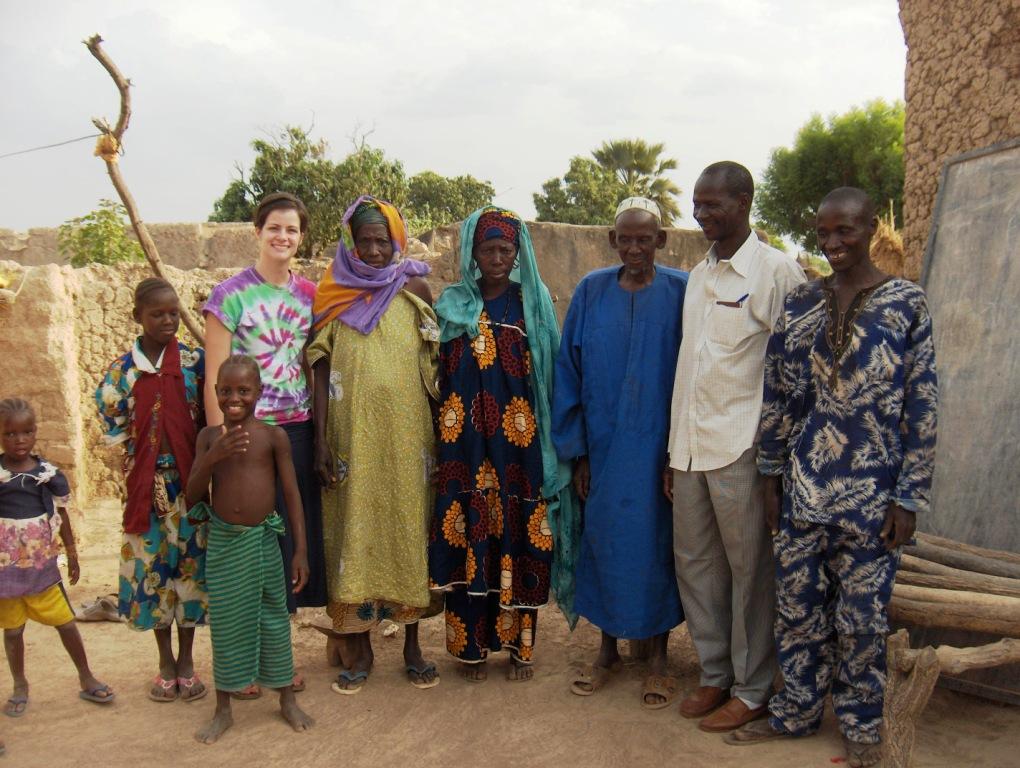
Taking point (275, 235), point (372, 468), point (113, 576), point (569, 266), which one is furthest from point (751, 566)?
point (113, 576)

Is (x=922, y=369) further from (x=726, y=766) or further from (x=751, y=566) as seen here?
(x=726, y=766)

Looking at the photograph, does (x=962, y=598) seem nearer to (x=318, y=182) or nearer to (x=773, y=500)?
(x=773, y=500)

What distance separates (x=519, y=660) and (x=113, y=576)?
9.32ft

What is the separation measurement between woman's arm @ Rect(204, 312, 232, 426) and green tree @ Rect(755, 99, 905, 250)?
20.0m

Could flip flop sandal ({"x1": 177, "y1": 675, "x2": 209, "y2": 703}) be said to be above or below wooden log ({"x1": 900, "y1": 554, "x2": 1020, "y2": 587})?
below

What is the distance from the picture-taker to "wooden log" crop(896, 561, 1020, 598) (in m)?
2.80

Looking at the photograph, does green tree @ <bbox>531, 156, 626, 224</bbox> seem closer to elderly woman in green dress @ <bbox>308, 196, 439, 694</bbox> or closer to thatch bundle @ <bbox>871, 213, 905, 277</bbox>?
thatch bundle @ <bbox>871, 213, 905, 277</bbox>

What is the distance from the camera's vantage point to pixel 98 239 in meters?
7.36

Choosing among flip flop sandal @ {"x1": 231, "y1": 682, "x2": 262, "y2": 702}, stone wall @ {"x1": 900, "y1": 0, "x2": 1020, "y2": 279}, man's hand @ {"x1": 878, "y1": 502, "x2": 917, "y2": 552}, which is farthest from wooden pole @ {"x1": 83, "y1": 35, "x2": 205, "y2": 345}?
stone wall @ {"x1": 900, "y1": 0, "x2": 1020, "y2": 279}

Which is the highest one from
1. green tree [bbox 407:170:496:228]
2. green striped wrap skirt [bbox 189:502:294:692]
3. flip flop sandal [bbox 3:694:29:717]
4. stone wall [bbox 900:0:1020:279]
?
green tree [bbox 407:170:496:228]

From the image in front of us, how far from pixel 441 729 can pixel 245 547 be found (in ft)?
3.35

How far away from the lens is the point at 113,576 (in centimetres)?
495

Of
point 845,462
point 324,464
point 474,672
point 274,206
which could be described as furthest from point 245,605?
point 845,462

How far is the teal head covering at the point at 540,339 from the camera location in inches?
132
